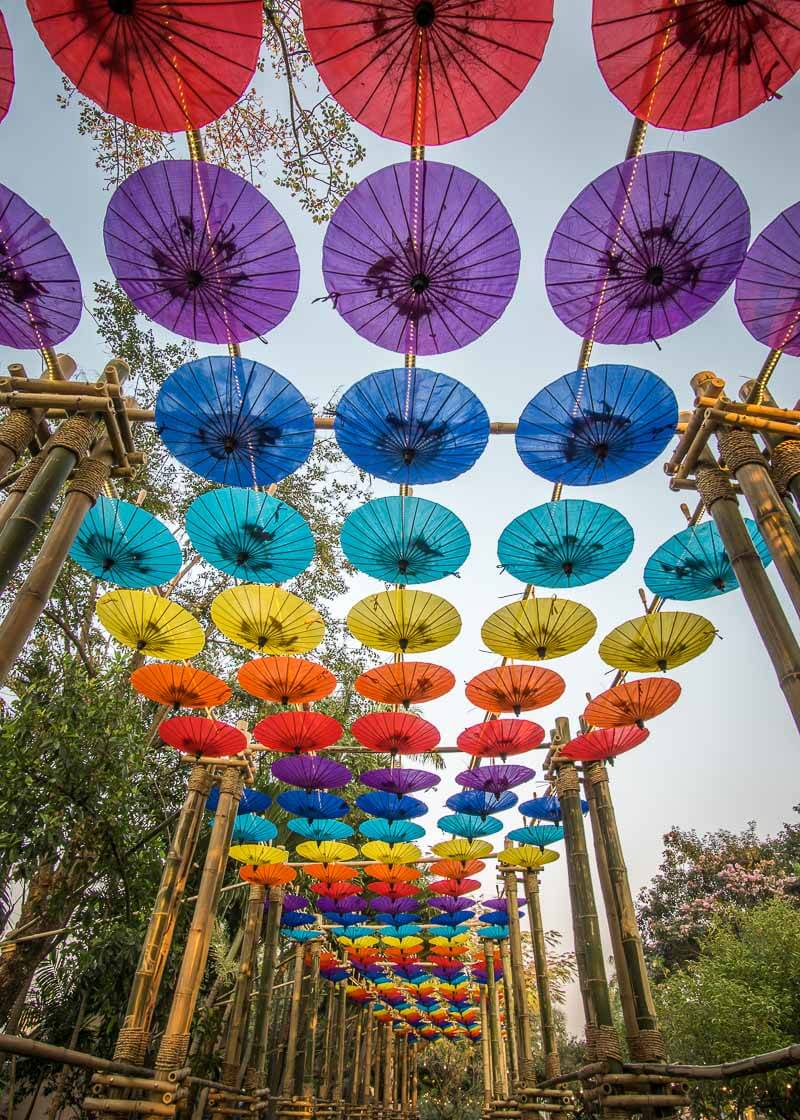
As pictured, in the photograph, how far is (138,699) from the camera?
10883mm

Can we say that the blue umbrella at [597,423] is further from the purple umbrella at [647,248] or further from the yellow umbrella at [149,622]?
the yellow umbrella at [149,622]

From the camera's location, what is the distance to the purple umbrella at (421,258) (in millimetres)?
3686

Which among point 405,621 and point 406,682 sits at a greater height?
point 405,621

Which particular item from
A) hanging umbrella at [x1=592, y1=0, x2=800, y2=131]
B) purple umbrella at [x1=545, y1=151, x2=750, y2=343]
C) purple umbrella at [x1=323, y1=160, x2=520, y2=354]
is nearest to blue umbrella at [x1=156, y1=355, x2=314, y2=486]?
purple umbrella at [x1=323, y1=160, x2=520, y2=354]

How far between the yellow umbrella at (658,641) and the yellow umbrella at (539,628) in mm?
369

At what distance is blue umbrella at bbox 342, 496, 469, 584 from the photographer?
17.9 ft

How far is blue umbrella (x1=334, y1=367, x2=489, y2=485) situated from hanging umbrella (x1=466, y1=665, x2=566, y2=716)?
2.79 meters

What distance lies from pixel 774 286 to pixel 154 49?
3.86 m

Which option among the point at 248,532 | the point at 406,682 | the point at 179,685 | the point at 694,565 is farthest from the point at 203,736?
the point at 694,565

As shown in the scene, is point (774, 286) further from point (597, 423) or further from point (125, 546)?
point (125, 546)

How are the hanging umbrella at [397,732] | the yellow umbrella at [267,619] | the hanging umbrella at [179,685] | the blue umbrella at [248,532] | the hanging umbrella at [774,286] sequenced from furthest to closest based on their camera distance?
the hanging umbrella at [397,732]
the hanging umbrella at [179,685]
the yellow umbrella at [267,619]
the blue umbrella at [248,532]
the hanging umbrella at [774,286]

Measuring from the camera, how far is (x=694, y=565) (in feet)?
19.5

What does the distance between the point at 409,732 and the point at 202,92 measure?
20.7ft

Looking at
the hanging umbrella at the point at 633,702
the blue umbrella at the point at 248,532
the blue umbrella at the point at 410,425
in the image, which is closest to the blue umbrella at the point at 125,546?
the blue umbrella at the point at 248,532
